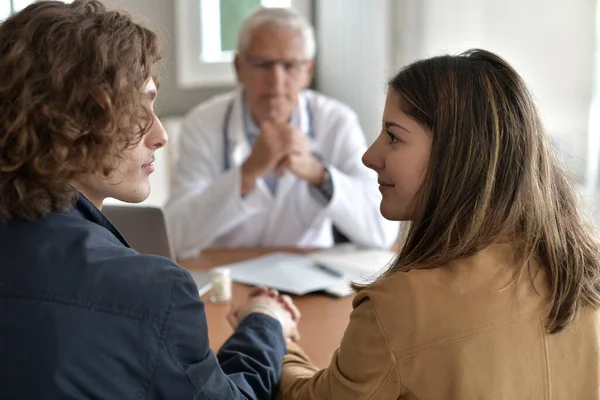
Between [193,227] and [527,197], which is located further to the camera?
[193,227]

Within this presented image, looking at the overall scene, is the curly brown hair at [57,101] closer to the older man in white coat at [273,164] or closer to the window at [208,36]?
the older man in white coat at [273,164]

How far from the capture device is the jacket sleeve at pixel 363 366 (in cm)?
101

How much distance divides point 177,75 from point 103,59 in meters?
2.58

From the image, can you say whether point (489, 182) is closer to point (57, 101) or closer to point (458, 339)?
point (458, 339)

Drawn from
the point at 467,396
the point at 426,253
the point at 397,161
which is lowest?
the point at 467,396

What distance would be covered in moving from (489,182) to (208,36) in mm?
2652

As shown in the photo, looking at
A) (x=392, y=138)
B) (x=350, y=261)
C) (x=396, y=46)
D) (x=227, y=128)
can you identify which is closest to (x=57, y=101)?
(x=392, y=138)

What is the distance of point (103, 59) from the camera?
918 mm

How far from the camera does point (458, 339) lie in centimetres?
99

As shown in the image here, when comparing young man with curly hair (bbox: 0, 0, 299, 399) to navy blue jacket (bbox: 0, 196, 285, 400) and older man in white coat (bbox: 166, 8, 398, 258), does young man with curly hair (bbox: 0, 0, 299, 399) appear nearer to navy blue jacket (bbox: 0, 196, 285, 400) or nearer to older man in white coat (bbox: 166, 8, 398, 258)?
navy blue jacket (bbox: 0, 196, 285, 400)

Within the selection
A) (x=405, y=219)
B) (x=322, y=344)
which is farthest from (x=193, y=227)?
(x=405, y=219)

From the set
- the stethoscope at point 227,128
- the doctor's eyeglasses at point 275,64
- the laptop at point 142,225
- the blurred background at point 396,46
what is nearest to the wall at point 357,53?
the blurred background at point 396,46

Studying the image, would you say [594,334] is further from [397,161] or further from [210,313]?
[210,313]

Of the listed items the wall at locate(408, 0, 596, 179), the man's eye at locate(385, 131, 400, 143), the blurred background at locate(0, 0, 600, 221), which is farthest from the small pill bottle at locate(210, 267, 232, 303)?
the wall at locate(408, 0, 596, 179)
